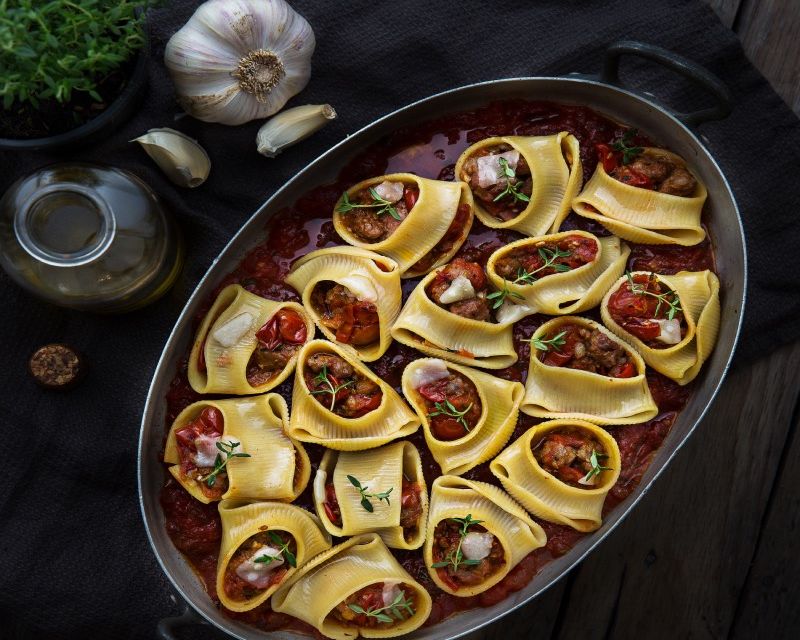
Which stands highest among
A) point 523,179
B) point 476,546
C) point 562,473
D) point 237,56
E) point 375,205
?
point 237,56

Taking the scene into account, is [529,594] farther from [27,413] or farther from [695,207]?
[27,413]

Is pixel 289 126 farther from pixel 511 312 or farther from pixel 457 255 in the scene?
pixel 511 312

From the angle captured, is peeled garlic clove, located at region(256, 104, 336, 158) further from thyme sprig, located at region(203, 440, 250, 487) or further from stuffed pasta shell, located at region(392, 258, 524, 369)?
thyme sprig, located at region(203, 440, 250, 487)

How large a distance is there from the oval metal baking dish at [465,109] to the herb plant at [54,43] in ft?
2.89

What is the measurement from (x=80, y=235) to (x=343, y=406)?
4.13 ft

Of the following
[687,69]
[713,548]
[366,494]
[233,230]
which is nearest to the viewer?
[687,69]

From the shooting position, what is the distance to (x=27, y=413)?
12.5 feet

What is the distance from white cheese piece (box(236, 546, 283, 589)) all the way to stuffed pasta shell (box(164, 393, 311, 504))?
0.71 feet

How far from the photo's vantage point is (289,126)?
3.64m

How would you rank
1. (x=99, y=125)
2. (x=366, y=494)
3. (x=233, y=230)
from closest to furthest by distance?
(x=99, y=125) < (x=366, y=494) < (x=233, y=230)

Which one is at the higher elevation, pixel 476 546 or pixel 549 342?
pixel 549 342

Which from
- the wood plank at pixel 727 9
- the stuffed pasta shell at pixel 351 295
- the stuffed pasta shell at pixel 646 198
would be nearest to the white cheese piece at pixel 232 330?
the stuffed pasta shell at pixel 351 295

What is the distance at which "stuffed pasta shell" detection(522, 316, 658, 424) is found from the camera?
360cm

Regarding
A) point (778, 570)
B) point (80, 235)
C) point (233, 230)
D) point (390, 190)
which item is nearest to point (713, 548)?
point (778, 570)
